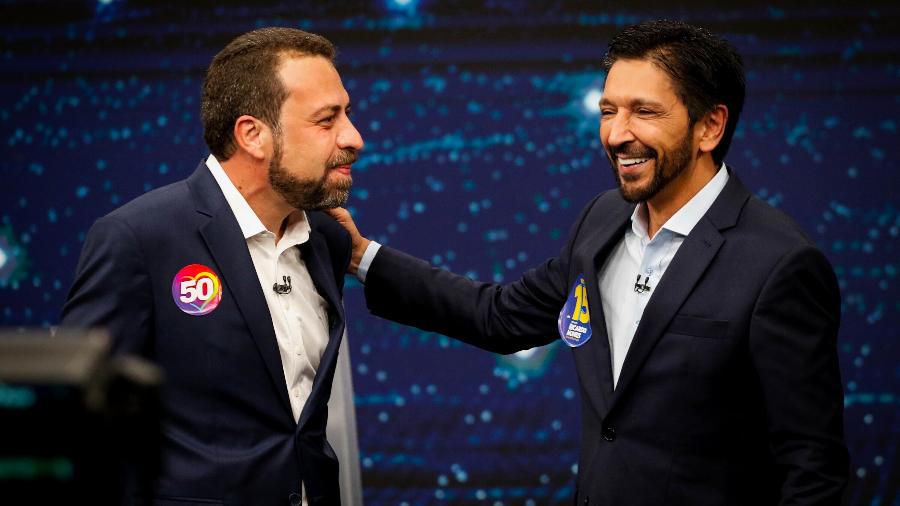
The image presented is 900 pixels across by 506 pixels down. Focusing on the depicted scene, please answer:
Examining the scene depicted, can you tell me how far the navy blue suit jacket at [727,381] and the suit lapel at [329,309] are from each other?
510mm

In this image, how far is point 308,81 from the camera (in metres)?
2.23

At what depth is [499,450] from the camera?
3713 mm

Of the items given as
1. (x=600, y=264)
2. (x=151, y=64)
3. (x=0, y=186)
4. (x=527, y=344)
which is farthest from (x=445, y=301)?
(x=0, y=186)

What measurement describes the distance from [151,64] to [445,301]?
1627mm

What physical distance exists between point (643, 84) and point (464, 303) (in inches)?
28.0

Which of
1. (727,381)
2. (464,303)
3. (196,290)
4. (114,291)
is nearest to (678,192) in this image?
(727,381)

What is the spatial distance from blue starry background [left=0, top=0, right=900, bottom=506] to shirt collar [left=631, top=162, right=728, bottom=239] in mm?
1332

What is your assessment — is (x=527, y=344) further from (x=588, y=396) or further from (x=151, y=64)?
(x=151, y=64)

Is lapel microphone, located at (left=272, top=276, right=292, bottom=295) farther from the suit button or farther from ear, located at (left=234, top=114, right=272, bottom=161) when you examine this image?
the suit button

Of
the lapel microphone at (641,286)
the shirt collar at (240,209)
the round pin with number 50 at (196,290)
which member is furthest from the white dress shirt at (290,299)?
the lapel microphone at (641,286)

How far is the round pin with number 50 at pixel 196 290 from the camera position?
199 cm

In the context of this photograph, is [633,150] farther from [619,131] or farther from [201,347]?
[201,347]

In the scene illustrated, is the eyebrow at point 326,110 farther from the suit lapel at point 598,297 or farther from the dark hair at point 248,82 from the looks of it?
the suit lapel at point 598,297

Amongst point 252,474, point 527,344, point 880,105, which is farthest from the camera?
point 880,105
